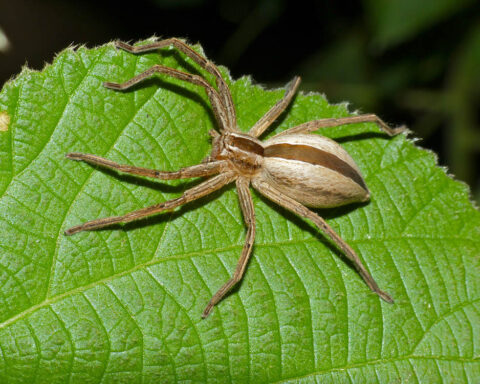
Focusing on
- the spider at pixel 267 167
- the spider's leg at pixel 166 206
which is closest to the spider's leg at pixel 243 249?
the spider at pixel 267 167

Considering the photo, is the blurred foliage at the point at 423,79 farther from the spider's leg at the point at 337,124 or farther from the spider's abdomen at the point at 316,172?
the spider's abdomen at the point at 316,172

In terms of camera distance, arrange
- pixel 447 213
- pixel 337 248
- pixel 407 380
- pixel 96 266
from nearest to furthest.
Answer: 1. pixel 96 266
2. pixel 407 380
3. pixel 337 248
4. pixel 447 213

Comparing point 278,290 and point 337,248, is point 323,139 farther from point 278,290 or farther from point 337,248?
point 278,290

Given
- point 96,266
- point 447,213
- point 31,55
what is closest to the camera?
point 96,266

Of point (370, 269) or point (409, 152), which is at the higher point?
point (409, 152)

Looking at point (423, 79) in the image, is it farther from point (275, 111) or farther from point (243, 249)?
point (243, 249)

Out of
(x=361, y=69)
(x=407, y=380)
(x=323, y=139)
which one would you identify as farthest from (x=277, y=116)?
(x=361, y=69)

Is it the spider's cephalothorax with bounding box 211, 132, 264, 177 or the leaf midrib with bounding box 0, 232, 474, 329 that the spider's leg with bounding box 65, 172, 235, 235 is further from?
the leaf midrib with bounding box 0, 232, 474, 329
